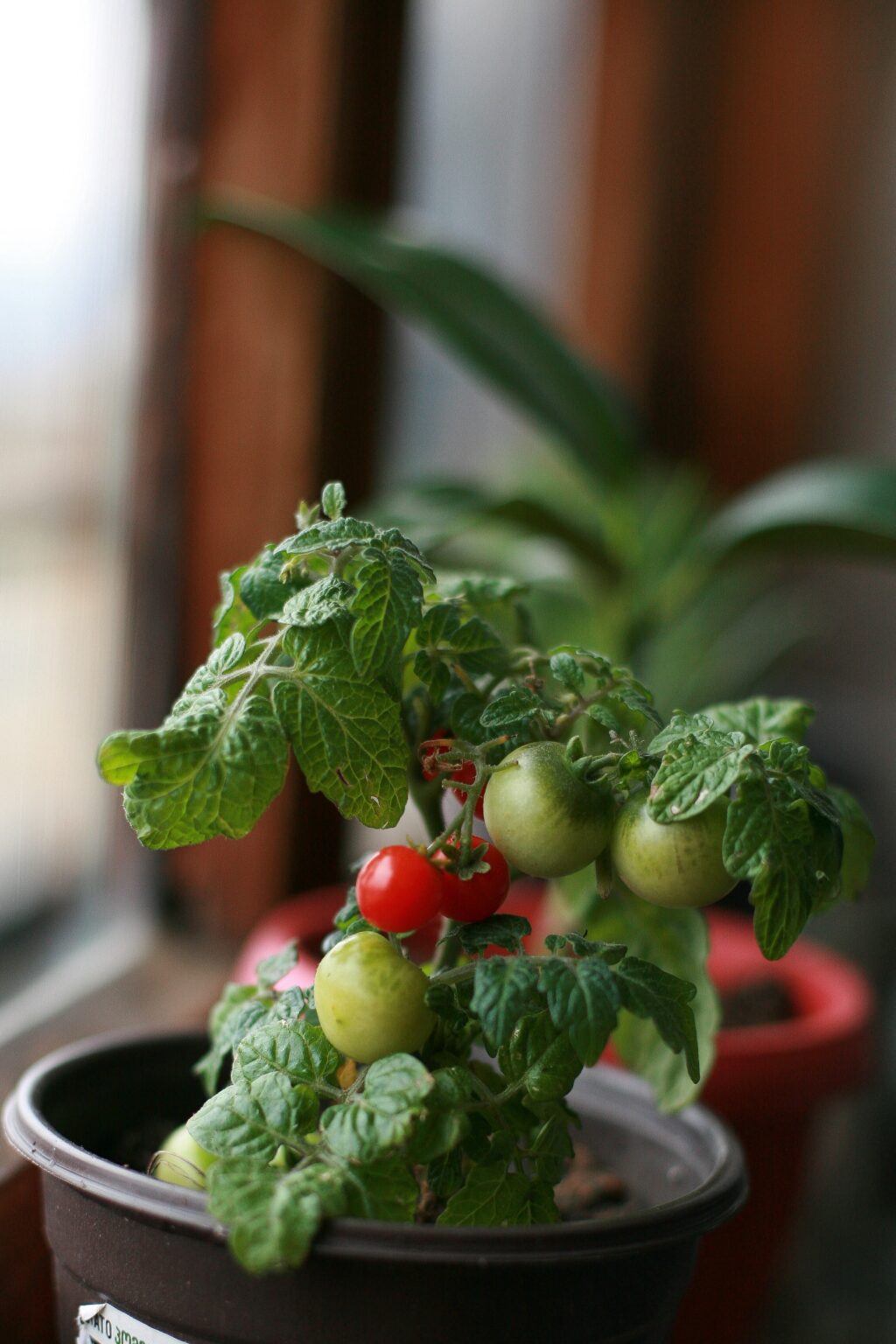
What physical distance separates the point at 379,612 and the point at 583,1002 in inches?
6.0

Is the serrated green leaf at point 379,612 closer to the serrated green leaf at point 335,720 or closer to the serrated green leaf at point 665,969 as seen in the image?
the serrated green leaf at point 335,720

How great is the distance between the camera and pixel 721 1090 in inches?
32.4

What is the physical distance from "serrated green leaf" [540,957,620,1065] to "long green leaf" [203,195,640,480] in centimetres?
63

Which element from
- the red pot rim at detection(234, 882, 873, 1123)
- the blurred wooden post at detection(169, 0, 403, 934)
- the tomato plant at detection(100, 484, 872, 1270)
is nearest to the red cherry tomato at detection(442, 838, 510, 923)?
the tomato plant at detection(100, 484, 872, 1270)

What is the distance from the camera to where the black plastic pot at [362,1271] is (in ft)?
1.38

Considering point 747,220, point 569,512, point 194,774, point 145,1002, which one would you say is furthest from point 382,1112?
point 747,220

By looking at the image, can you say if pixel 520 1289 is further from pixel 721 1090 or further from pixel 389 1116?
pixel 721 1090

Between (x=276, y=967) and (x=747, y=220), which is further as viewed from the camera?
(x=747, y=220)

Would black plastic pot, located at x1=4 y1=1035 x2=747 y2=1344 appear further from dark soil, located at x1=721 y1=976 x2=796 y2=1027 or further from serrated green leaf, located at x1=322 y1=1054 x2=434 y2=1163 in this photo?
dark soil, located at x1=721 y1=976 x2=796 y2=1027

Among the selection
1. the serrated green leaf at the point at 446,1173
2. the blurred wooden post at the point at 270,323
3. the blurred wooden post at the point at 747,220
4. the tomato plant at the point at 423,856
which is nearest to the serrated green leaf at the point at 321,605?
the tomato plant at the point at 423,856

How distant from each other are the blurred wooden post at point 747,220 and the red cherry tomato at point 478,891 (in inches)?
70.6

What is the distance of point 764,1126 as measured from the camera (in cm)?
86

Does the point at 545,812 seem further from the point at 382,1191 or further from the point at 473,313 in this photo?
the point at 473,313

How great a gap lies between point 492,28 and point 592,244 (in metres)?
0.40
